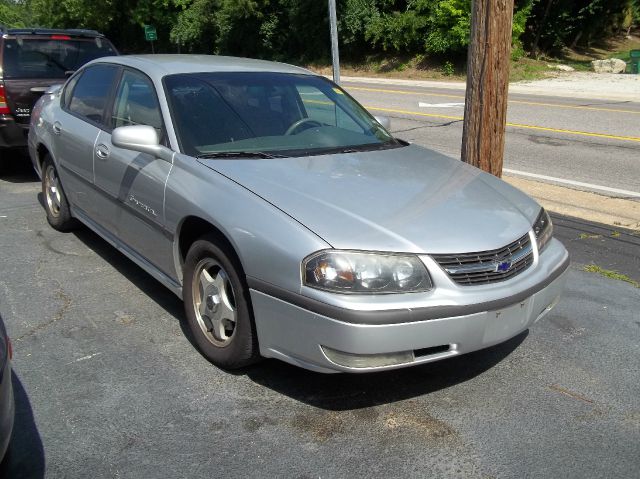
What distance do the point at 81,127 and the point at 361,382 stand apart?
3.04m

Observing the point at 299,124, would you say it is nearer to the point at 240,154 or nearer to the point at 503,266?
the point at 240,154

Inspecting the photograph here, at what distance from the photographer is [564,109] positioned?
17.2 metres

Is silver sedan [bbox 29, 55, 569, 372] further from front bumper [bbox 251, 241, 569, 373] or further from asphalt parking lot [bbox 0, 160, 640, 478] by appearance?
asphalt parking lot [bbox 0, 160, 640, 478]

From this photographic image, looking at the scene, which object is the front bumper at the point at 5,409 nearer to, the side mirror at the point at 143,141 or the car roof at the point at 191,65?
the side mirror at the point at 143,141

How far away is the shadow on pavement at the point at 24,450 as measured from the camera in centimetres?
276

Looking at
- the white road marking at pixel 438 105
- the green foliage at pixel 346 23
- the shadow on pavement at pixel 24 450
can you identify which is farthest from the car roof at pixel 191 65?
the green foliage at pixel 346 23

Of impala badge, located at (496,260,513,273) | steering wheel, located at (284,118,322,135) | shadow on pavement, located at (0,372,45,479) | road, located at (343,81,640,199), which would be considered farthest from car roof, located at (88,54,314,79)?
road, located at (343,81,640,199)

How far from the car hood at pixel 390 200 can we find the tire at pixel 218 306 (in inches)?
16.2

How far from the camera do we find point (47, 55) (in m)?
8.40

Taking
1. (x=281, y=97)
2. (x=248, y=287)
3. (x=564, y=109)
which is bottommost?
(x=564, y=109)

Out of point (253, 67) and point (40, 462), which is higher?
point (253, 67)

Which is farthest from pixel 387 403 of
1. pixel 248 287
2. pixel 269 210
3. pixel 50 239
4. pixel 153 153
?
pixel 50 239

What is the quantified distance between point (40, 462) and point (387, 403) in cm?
159

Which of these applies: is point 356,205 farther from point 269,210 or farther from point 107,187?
point 107,187
